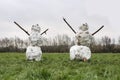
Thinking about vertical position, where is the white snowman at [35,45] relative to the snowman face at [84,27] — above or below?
below

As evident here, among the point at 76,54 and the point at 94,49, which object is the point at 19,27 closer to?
the point at 76,54

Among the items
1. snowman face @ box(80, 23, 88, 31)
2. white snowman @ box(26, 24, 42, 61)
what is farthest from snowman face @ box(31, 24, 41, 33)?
snowman face @ box(80, 23, 88, 31)

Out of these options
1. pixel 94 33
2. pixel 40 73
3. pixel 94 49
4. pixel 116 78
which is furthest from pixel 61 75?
pixel 94 49

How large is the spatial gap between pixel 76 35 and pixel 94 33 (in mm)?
1110

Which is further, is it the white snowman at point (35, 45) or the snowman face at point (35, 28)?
the snowman face at point (35, 28)

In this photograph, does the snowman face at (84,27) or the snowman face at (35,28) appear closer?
the snowman face at (84,27)

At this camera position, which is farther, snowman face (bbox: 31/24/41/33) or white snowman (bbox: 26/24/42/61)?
snowman face (bbox: 31/24/41/33)

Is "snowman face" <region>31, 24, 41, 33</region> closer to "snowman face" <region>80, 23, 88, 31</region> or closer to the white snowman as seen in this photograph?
the white snowman

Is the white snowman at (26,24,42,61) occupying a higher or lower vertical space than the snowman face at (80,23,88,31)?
lower

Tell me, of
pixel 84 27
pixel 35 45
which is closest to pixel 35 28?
pixel 35 45

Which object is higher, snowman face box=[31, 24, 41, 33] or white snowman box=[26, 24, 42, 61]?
snowman face box=[31, 24, 41, 33]

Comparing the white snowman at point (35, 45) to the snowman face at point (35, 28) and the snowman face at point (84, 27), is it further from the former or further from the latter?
the snowman face at point (84, 27)

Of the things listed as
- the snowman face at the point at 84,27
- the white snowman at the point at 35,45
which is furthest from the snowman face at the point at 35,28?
the snowman face at the point at 84,27

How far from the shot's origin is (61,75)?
8.73m
